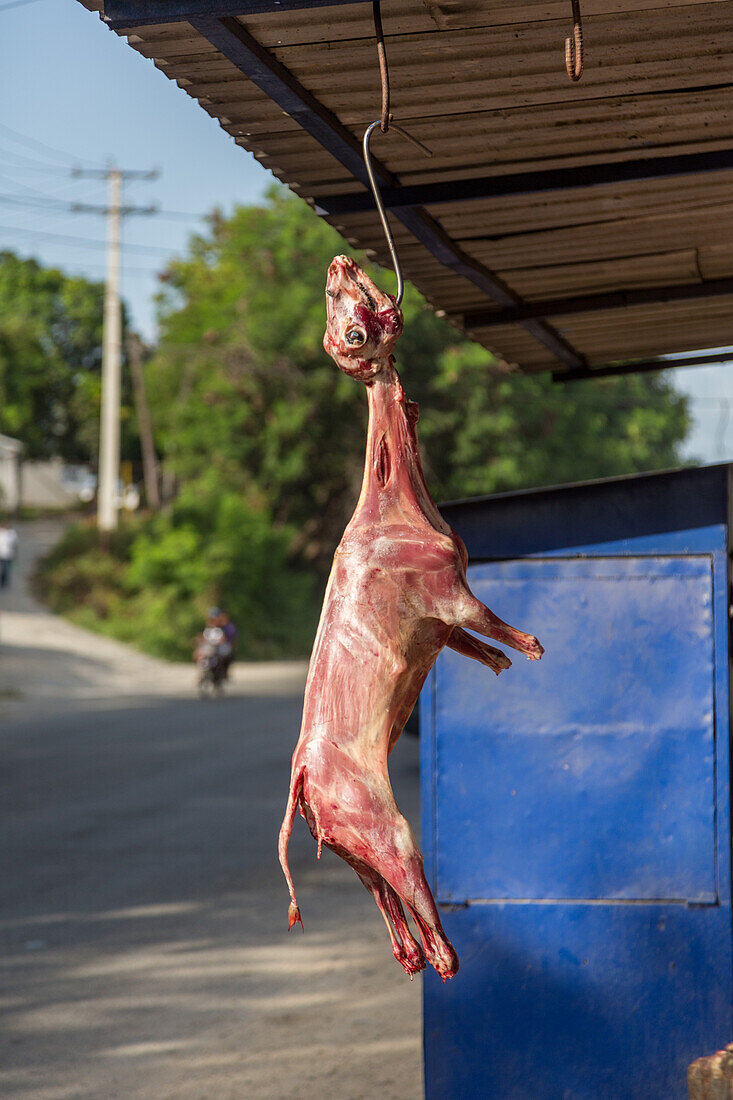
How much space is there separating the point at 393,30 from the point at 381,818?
152 centimetres

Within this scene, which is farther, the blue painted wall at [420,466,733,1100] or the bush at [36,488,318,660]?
the bush at [36,488,318,660]

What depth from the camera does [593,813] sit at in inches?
162

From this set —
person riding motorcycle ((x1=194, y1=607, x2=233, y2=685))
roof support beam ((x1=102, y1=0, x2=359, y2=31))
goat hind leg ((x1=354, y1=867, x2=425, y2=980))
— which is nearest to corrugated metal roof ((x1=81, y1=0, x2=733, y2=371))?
roof support beam ((x1=102, y1=0, x2=359, y2=31))

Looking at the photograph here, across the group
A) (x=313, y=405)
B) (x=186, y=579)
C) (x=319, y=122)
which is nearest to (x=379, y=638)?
(x=319, y=122)

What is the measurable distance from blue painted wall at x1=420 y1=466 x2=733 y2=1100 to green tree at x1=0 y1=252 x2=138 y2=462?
46705 millimetres

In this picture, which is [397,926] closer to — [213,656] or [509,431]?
[213,656]

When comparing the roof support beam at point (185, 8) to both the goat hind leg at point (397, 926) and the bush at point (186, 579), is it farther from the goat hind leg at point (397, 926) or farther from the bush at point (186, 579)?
Result: the bush at point (186, 579)

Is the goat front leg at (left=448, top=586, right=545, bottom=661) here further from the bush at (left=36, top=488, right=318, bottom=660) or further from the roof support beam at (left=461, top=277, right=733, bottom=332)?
the bush at (left=36, top=488, right=318, bottom=660)

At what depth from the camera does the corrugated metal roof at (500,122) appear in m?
2.48

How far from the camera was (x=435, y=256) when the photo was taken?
361 centimetres

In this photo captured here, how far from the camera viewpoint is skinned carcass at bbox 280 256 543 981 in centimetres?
191

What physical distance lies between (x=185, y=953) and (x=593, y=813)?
13.7ft

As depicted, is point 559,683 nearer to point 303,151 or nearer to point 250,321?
point 303,151

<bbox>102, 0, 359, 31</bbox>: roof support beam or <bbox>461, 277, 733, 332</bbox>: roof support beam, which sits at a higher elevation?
<bbox>461, 277, 733, 332</bbox>: roof support beam
